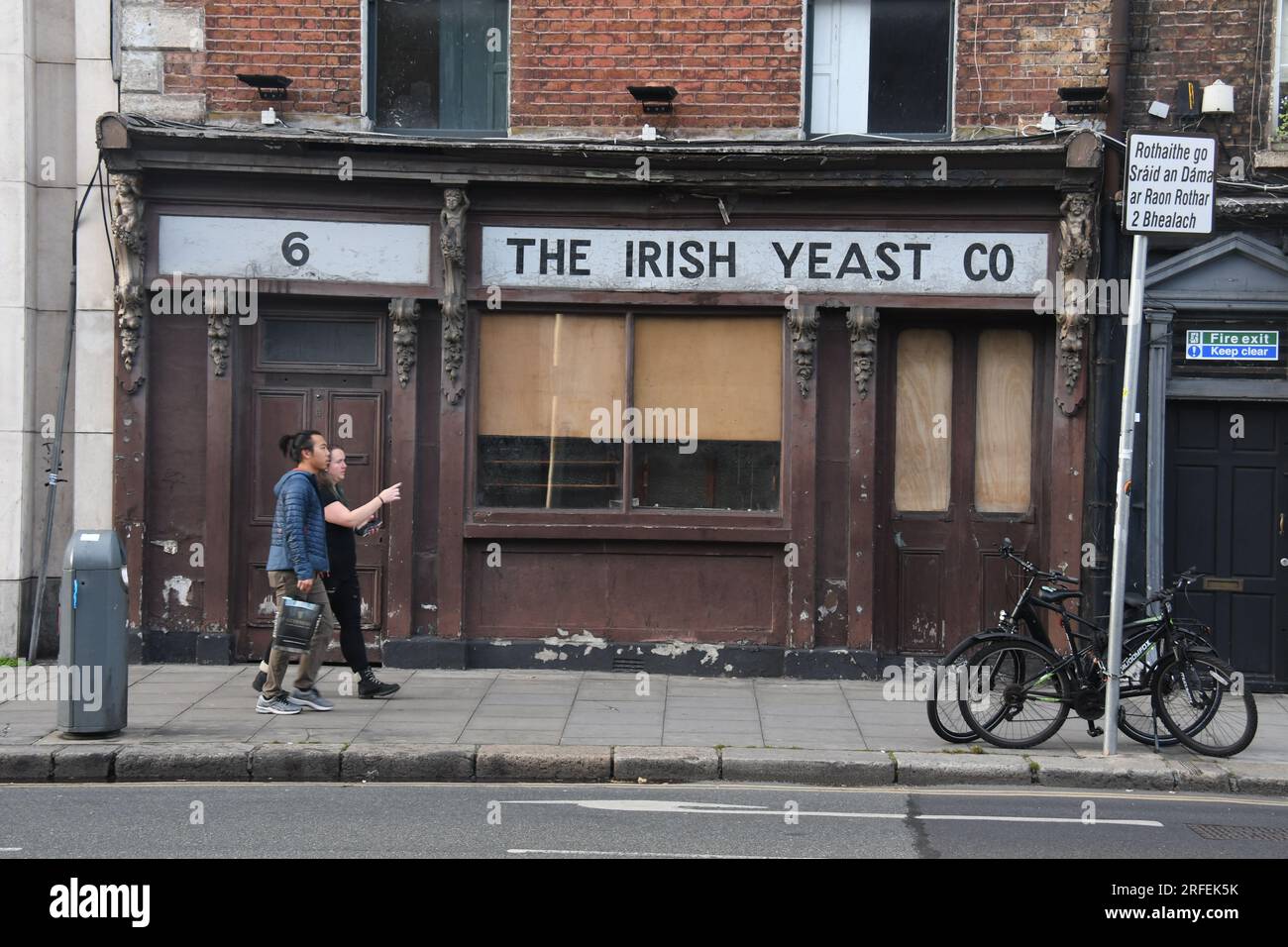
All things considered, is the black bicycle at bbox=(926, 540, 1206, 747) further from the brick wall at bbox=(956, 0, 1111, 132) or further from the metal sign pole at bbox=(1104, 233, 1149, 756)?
the brick wall at bbox=(956, 0, 1111, 132)

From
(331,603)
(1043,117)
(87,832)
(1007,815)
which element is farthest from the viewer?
(1043,117)

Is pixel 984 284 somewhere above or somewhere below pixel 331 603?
above

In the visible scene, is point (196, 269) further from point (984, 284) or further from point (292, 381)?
point (984, 284)

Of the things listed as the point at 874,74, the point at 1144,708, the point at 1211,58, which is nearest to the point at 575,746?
the point at 1144,708

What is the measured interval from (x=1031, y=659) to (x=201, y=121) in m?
8.06

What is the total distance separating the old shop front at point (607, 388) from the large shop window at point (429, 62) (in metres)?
0.80

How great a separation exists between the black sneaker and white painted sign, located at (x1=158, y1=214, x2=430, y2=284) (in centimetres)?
345

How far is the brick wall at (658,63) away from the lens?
35.8 ft

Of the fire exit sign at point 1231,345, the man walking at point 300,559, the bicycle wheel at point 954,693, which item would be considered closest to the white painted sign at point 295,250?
the man walking at point 300,559

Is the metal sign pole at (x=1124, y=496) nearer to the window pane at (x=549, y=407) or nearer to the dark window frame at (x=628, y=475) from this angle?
the dark window frame at (x=628, y=475)

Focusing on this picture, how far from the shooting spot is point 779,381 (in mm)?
11078

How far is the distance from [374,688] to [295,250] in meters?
3.87

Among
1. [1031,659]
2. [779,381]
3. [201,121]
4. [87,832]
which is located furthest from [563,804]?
[201,121]

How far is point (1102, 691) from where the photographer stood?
8547mm
